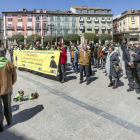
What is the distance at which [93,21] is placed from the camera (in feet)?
204

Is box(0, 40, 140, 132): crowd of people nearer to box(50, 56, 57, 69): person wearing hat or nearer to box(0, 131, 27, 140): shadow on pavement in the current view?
box(0, 131, 27, 140): shadow on pavement

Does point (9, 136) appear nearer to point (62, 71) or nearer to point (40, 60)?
point (62, 71)

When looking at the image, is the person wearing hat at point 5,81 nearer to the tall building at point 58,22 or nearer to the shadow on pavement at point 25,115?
the shadow on pavement at point 25,115

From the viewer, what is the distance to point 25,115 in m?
3.87

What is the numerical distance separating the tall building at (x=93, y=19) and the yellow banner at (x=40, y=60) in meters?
53.2

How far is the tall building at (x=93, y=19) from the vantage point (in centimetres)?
6147

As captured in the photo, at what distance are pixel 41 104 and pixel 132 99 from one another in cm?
267

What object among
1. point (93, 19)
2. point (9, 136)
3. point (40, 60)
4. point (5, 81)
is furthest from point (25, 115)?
point (93, 19)

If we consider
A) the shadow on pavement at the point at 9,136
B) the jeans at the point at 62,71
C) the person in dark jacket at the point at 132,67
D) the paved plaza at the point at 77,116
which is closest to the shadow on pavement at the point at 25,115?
the paved plaza at the point at 77,116

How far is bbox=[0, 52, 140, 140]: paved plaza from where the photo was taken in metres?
2.99

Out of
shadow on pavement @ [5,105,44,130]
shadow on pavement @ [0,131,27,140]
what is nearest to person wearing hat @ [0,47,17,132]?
shadow on pavement @ [0,131,27,140]

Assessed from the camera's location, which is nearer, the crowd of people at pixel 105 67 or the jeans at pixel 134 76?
the crowd of people at pixel 105 67

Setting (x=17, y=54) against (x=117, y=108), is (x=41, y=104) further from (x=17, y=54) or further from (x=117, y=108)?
(x=17, y=54)

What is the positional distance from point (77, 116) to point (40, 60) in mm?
5040
